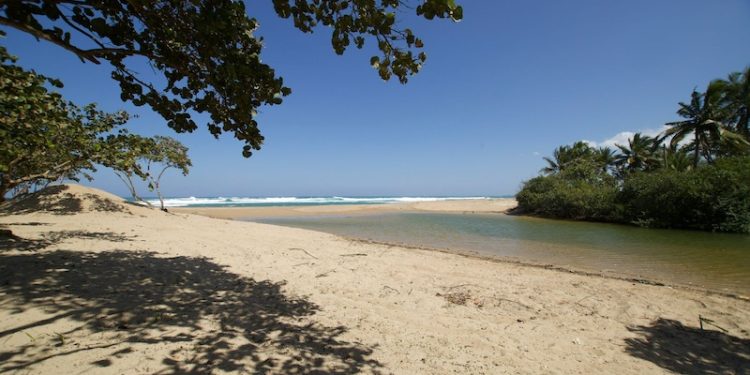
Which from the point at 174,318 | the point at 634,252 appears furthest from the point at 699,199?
the point at 174,318

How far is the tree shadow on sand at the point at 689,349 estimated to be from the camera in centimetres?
358

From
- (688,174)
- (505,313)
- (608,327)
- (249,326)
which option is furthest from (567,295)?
(688,174)

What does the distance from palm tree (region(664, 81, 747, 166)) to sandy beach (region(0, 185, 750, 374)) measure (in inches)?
1046

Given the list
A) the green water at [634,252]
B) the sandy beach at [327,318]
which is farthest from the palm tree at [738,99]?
the sandy beach at [327,318]

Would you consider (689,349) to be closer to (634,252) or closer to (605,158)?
(634,252)

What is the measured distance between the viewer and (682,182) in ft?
60.0

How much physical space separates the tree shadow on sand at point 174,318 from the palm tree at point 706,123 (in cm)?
3273

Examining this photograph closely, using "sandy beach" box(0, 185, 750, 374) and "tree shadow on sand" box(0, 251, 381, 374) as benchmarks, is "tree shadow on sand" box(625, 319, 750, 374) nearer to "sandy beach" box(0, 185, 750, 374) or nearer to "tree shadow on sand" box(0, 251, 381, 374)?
"sandy beach" box(0, 185, 750, 374)

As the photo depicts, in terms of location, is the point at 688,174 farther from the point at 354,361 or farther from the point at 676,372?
the point at 354,361

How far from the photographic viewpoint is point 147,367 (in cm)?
279

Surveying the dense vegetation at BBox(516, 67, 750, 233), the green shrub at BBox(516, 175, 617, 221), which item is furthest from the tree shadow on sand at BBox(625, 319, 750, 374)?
the green shrub at BBox(516, 175, 617, 221)

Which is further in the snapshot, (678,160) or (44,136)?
(678,160)

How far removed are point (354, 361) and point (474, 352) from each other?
145 cm

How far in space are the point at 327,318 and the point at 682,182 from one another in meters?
23.4
